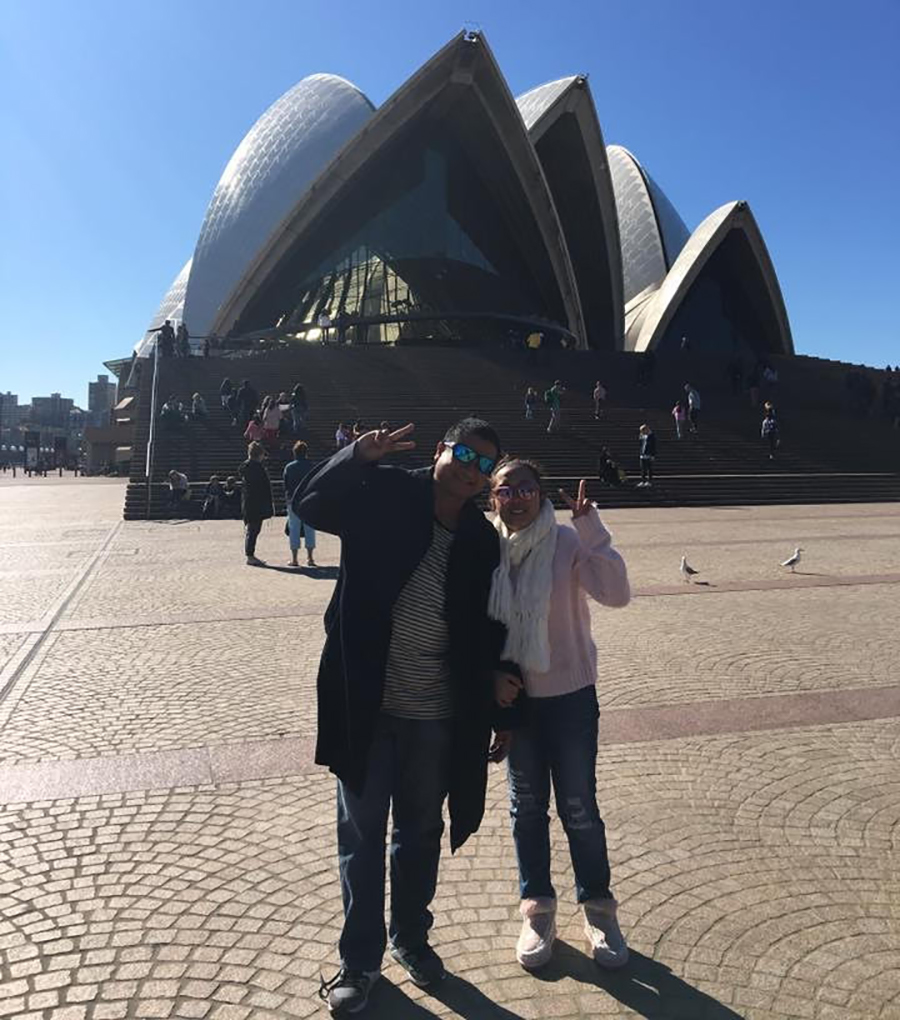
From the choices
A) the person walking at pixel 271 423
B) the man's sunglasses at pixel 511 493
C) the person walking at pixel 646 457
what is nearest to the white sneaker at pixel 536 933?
the man's sunglasses at pixel 511 493

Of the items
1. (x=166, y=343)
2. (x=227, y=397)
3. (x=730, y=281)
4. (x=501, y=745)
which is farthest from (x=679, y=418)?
(x=730, y=281)

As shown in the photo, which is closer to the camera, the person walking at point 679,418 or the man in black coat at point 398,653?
the man in black coat at point 398,653

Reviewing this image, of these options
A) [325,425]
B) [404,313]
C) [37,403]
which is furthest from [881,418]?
[37,403]

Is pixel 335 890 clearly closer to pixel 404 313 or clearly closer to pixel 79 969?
pixel 79 969

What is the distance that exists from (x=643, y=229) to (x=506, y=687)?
5529 cm

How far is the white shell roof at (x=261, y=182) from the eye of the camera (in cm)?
4581

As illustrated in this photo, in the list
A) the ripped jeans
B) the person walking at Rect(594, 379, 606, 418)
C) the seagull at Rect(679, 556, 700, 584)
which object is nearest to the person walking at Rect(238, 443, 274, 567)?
the seagull at Rect(679, 556, 700, 584)

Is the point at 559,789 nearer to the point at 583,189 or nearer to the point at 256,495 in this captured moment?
the point at 256,495

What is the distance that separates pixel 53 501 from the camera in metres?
24.6

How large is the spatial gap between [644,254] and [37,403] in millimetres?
177203

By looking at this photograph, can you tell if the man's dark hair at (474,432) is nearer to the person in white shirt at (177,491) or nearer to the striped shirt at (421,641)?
the striped shirt at (421,641)

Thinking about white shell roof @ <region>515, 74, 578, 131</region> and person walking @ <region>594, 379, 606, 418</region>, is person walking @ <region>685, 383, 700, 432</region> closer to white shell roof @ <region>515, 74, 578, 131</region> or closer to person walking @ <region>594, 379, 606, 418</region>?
person walking @ <region>594, 379, 606, 418</region>

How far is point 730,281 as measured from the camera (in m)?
47.9

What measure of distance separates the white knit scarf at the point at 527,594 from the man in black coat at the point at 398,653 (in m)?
0.05
